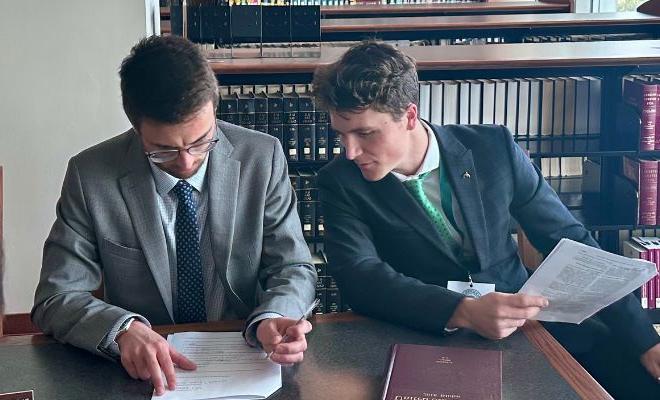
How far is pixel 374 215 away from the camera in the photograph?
202 cm

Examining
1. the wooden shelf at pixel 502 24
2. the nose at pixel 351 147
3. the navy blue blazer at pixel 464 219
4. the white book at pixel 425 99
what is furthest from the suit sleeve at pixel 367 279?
the wooden shelf at pixel 502 24

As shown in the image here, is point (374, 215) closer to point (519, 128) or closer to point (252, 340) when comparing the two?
point (252, 340)

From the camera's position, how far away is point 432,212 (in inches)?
80.9

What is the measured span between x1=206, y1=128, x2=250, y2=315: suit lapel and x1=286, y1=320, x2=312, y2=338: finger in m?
0.32

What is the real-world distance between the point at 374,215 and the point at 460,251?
0.21m

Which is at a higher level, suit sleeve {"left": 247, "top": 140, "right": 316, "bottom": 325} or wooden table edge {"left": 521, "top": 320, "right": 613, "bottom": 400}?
suit sleeve {"left": 247, "top": 140, "right": 316, "bottom": 325}

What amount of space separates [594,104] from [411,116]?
1364 millimetres

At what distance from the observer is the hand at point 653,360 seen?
1.95 metres

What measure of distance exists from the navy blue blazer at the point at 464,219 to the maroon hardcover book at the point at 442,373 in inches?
12.4

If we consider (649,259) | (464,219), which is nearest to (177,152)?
(464,219)

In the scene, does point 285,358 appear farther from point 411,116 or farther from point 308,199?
point 308,199

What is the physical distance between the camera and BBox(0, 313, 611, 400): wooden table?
1.46 m

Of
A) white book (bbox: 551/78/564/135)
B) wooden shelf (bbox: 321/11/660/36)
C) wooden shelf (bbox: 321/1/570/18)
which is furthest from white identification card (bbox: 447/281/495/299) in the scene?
wooden shelf (bbox: 321/1/570/18)

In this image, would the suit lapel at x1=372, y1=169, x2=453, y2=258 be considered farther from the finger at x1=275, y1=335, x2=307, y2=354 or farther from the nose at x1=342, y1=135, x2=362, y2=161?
the finger at x1=275, y1=335, x2=307, y2=354
